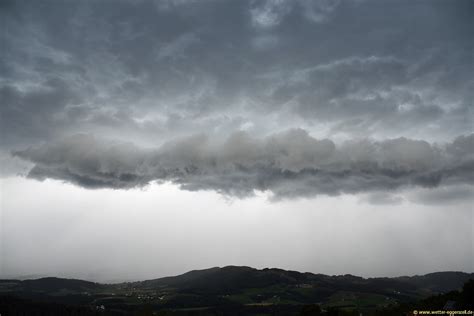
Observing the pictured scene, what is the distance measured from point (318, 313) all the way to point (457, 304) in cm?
6173

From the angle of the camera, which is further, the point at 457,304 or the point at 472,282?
the point at 472,282

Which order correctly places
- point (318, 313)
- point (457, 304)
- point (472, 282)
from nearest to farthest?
point (318, 313), point (457, 304), point (472, 282)

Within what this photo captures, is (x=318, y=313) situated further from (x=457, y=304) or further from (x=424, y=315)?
(x=457, y=304)

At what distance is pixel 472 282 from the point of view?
17188 cm

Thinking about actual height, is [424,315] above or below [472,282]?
below

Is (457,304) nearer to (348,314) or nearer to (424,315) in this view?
(424,315)

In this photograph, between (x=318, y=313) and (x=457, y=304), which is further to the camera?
(x=457, y=304)

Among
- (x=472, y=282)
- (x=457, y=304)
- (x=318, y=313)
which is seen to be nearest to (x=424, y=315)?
(x=457, y=304)

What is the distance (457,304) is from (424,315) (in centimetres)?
1397

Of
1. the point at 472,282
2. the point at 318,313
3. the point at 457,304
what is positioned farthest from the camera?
the point at 472,282

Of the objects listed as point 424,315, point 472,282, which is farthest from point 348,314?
point 472,282

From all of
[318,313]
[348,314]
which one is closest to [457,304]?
[348,314]

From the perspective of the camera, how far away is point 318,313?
14850cm

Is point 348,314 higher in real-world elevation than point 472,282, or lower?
lower
